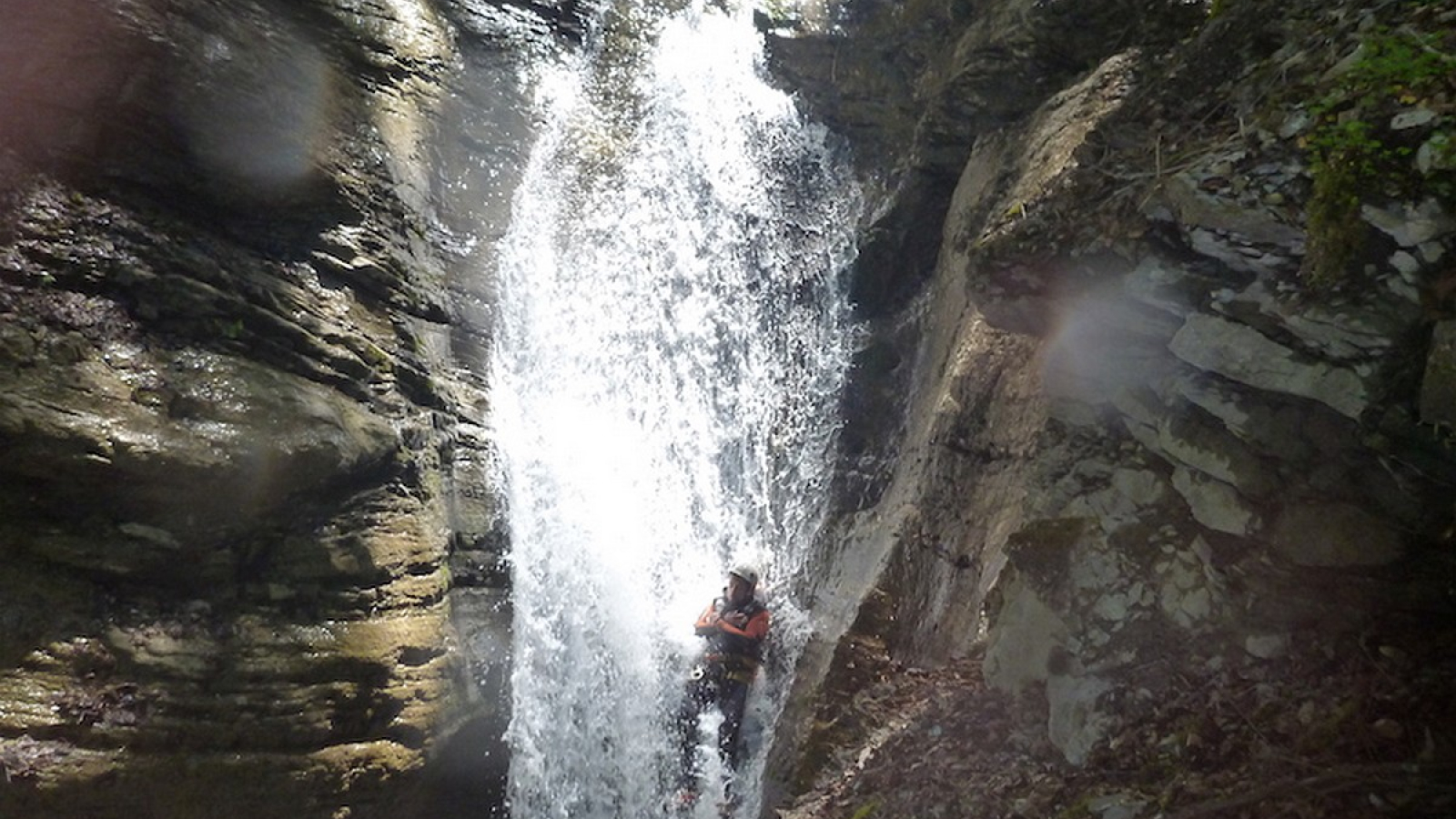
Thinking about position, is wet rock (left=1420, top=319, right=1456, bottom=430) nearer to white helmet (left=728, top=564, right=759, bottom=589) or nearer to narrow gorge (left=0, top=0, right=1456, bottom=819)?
narrow gorge (left=0, top=0, right=1456, bottom=819)

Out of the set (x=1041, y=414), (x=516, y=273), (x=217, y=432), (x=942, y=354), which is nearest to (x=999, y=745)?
(x=1041, y=414)

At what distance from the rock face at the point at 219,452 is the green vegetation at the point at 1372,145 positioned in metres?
7.29

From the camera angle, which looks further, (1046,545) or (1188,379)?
(1046,545)

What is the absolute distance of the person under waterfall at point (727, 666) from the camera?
8930mm

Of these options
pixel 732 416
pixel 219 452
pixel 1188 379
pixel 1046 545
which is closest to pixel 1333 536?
pixel 1188 379

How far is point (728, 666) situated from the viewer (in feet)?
29.3

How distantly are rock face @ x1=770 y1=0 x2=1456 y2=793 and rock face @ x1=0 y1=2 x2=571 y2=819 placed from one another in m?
4.10

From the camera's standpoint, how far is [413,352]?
8859 mm

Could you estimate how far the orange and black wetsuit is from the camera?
8.92m

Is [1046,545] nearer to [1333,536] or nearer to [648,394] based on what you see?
[1333,536]

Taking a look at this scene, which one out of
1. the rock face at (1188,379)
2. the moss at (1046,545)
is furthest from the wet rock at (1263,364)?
the moss at (1046,545)

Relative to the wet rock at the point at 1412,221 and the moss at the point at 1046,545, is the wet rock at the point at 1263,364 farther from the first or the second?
the moss at the point at 1046,545

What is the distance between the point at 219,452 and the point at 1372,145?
7.78 meters

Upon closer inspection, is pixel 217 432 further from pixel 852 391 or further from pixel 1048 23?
pixel 1048 23
